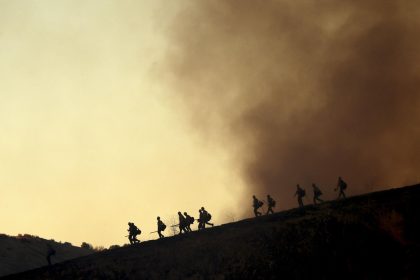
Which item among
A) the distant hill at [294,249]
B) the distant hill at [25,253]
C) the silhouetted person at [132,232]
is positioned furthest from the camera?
the distant hill at [25,253]

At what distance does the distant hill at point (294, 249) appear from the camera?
17.2 meters

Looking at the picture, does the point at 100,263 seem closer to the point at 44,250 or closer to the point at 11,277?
the point at 11,277

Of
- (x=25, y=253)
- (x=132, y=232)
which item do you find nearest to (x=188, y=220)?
(x=132, y=232)

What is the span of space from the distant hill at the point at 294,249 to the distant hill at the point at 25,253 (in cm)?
2258

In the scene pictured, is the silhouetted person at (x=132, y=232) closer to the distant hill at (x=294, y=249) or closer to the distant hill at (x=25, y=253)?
the distant hill at (x=294, y=249)

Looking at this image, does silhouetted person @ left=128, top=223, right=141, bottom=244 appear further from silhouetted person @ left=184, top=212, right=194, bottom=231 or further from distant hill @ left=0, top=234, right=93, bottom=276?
distant hill @ left=0, top=234, right=93, bottom=276

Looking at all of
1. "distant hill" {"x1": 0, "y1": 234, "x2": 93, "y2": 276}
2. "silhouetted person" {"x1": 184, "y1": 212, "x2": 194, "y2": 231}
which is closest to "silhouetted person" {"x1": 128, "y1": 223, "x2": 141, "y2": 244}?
"silhouetted person" {"x1": 184, "y1": 212, "x2": 194, "y2": 231}

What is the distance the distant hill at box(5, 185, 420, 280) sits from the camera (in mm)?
17156

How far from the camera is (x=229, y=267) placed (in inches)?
765

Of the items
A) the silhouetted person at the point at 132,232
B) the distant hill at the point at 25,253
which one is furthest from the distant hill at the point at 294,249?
the distant hill at the point at 25,253

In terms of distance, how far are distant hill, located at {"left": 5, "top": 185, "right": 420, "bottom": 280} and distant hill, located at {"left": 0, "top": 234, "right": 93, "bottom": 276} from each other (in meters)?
22.6

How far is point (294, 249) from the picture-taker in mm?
18750

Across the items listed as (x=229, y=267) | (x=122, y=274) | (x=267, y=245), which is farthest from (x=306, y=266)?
(x=122, y=274)

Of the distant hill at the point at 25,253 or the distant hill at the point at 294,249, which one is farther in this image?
the distant hill at the point at 25,253
